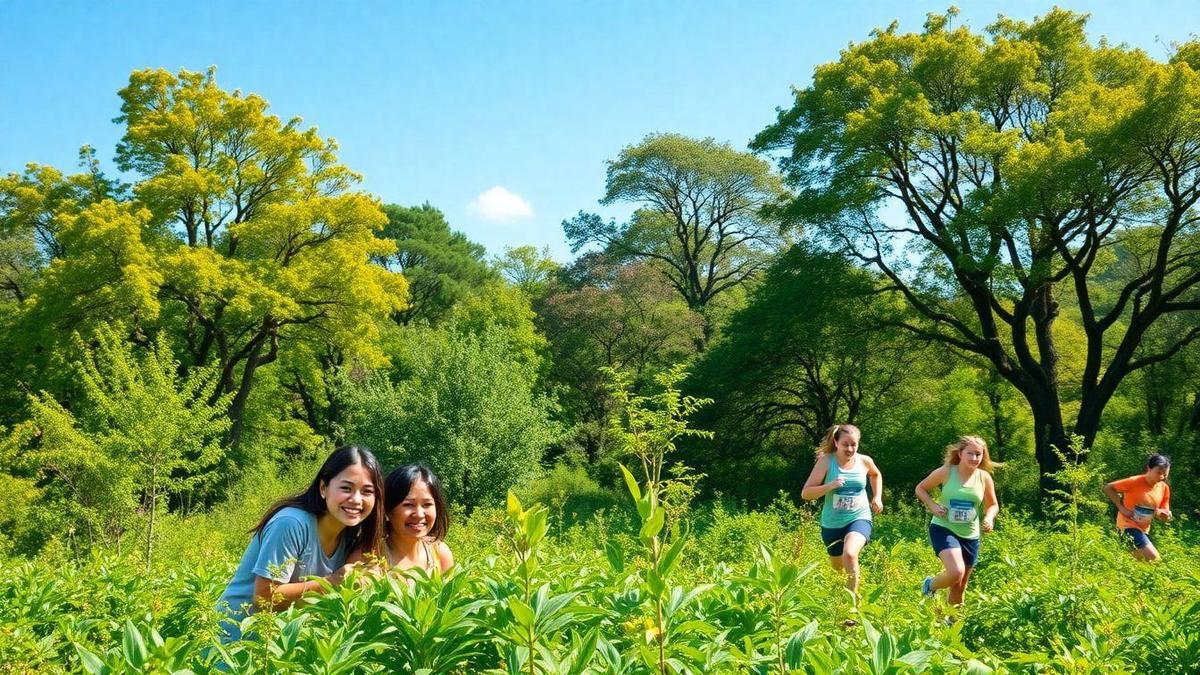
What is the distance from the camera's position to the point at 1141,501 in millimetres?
8375

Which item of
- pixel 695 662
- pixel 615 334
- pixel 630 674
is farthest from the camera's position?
pixel 615 334

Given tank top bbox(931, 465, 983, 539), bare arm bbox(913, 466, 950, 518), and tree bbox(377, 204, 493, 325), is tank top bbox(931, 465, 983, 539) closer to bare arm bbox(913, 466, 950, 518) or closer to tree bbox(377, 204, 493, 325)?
bare arm bbox(913, 466, 950, 518)

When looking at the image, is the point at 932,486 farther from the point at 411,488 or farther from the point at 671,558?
the point at 671,558

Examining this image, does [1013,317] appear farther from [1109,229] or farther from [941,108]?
[941,108]

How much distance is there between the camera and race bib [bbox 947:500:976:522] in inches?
258

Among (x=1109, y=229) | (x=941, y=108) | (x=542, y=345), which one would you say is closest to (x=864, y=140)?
(x=941, y=108)

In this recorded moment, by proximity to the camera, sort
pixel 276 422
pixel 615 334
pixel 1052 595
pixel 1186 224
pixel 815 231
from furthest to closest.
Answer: pixel 615 334, pixel 276 422, pixel 815 231, pixel 1186 224, pixel 1052 595

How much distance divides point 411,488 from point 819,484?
3.65 metres

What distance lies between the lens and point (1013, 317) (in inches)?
719

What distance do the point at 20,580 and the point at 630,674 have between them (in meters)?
4.19

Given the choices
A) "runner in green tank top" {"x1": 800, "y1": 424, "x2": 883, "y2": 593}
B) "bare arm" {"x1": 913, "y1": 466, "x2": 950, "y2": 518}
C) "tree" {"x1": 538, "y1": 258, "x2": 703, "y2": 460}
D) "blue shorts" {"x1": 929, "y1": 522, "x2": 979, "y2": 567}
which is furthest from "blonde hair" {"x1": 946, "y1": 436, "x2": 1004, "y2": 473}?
"tree" {"x1": 538, "y1": 258, "x2": 703, "y2": 460}

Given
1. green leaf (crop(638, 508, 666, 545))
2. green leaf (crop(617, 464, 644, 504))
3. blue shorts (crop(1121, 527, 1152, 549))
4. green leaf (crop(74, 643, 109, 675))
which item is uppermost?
green leaf (crop(617, 464, 644, 504))

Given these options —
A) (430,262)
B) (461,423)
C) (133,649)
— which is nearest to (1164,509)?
(133,649)

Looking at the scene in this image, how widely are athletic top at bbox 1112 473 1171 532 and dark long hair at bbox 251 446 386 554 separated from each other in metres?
7.53
